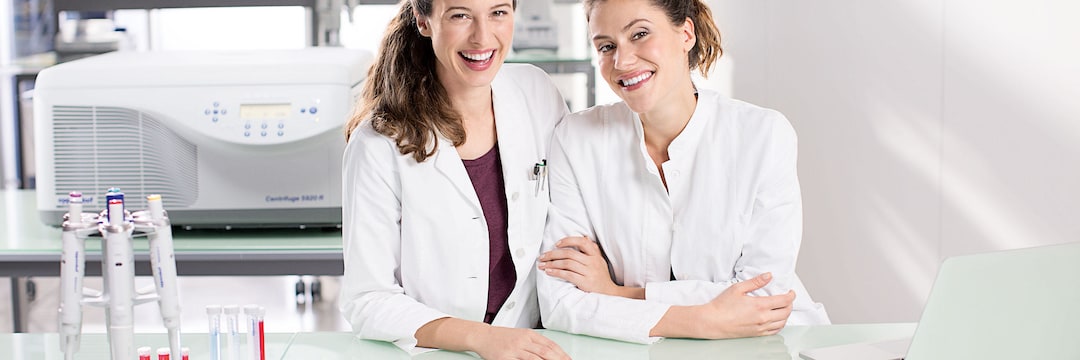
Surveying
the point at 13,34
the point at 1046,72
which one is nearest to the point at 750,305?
the point at 1046,72

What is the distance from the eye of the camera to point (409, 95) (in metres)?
1.65

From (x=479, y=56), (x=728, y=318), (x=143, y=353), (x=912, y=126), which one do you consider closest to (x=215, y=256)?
(x=479, y=56)

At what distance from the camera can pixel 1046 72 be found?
1877mm

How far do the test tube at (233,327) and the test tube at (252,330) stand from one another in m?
0.01

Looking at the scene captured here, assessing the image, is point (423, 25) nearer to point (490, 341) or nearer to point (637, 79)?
point (637, 79)

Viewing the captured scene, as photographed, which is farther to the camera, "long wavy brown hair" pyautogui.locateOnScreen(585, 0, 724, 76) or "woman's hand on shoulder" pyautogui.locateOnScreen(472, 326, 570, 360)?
"long wavy brown hair" pyautogui.locateOnScreen(585, 0, 724, 76)

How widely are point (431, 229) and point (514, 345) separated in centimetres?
29

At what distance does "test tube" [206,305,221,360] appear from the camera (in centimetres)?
125

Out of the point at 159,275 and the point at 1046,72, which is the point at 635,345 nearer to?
the point at 159,275

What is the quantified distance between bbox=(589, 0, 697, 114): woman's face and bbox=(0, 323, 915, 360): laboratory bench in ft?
1.21

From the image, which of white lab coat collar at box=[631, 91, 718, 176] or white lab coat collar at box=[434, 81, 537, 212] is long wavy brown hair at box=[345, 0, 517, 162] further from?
white lab coat collar at box=[631, 91, 718, 176]

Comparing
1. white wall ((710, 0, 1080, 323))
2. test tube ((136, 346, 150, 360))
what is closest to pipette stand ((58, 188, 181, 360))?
test tube ((136, 346, 150, 360))

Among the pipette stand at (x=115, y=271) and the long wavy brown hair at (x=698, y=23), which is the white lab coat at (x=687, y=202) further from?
the pipette stand at (x=115, y=271)

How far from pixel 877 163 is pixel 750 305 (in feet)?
3.67
